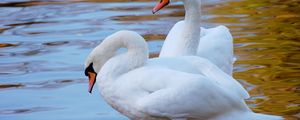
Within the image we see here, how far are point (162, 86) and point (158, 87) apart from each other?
0.03 m

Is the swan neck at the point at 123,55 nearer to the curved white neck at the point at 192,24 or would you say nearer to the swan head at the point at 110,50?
the swan head at the point at 110,50

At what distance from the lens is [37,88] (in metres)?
9.45

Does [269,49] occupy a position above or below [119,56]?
below

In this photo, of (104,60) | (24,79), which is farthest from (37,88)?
(104,60)

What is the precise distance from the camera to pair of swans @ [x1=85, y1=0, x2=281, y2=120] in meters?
6.84

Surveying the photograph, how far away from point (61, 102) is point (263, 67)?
2.24 metres

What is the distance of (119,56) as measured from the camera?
7367mm

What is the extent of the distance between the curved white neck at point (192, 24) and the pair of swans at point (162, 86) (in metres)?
0.93

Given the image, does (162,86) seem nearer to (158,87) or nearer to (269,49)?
(158,87)

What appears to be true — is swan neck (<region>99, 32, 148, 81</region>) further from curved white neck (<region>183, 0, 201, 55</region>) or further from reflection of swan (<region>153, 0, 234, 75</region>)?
curved white neck (<region>183, 0, 201, 55</region>)

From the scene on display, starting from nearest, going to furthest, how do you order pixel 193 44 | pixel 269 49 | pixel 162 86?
pixel 162 86
pixel 193 44
pixel 269 49

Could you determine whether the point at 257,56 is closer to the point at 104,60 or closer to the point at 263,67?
the point at 263,67

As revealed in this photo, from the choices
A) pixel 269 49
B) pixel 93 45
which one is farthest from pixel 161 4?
pixel 93 45

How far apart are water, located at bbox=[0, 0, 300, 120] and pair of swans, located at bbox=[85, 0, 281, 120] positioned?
3.06ft
